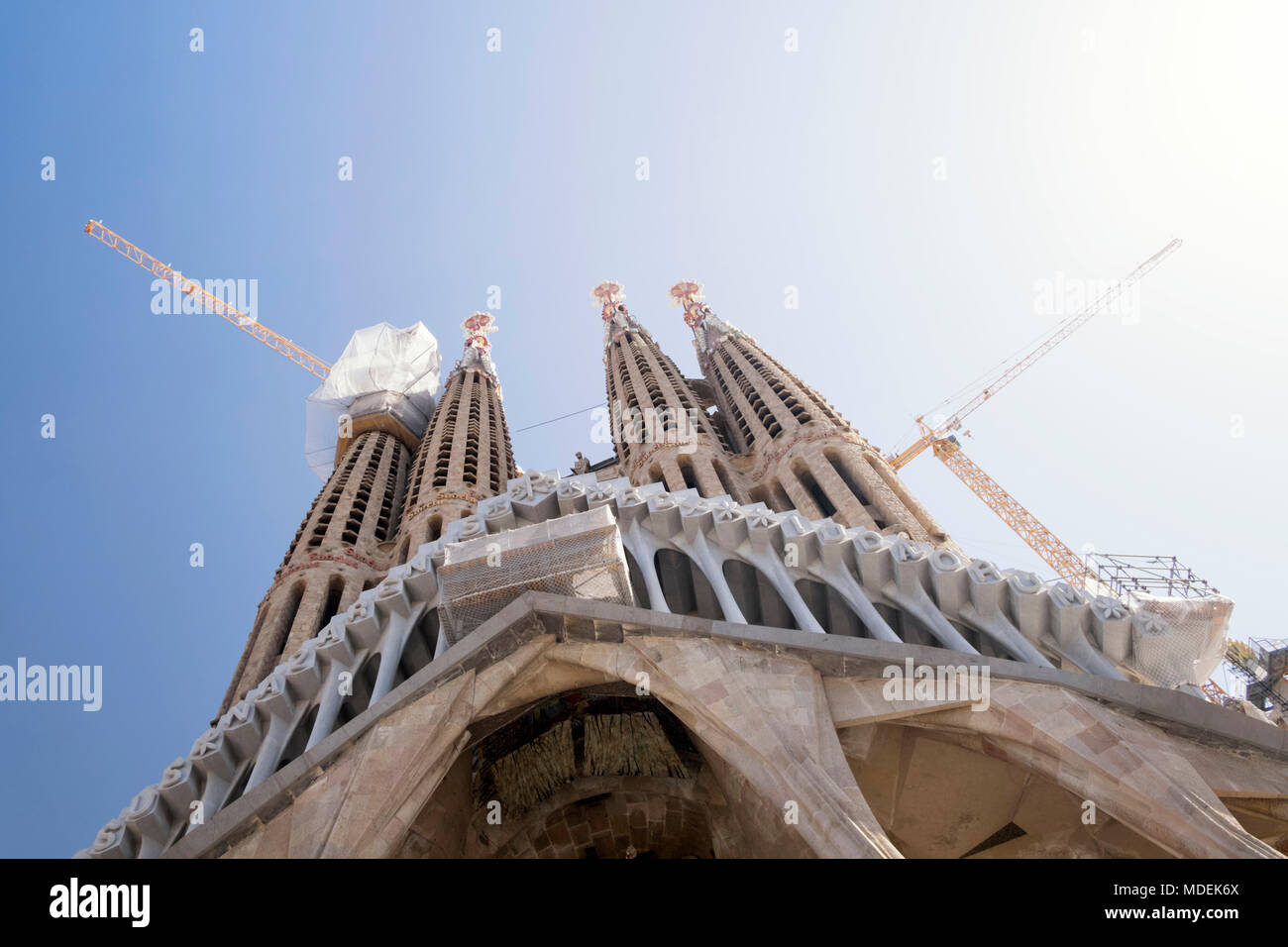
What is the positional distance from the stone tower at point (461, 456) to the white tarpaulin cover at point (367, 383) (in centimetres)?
159

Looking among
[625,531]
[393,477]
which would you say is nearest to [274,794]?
[625,531]

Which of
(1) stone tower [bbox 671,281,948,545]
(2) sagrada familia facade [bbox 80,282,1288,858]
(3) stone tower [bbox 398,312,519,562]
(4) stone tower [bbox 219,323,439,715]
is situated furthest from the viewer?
(3) stone tower [bbox 398,312,519,562]

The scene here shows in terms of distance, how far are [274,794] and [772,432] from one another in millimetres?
24132

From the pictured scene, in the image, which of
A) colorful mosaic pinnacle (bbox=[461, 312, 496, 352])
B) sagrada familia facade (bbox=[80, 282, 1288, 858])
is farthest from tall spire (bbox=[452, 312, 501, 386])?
sagrada familia facade (bbox=[80, 282, 1288, 858])

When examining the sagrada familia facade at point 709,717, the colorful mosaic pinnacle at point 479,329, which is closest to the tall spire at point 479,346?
the colorful mosaic pinnacle at point 479,329

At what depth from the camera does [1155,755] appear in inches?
437

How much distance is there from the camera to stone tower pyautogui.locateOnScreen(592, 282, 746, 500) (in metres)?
32.9

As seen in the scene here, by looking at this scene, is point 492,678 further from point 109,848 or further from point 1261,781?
point 1261,781

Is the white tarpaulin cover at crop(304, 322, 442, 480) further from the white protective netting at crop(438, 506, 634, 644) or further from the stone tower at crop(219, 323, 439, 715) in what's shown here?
the white protective netting at crop(438, 506, 634, 644)

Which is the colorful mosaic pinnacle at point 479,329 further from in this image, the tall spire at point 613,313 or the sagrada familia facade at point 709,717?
the sagrada familia facade at point 709,717

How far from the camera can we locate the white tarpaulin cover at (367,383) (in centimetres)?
4272

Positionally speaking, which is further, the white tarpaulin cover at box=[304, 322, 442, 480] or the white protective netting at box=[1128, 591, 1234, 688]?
the white tarpaulin cover at box=[304, 322, 442, 480]

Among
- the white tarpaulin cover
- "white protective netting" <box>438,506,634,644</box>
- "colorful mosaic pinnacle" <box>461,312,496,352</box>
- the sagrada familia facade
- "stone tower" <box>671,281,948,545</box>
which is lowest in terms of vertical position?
the sagrada familia facade

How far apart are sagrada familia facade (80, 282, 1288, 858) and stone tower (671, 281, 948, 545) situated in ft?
34.8
